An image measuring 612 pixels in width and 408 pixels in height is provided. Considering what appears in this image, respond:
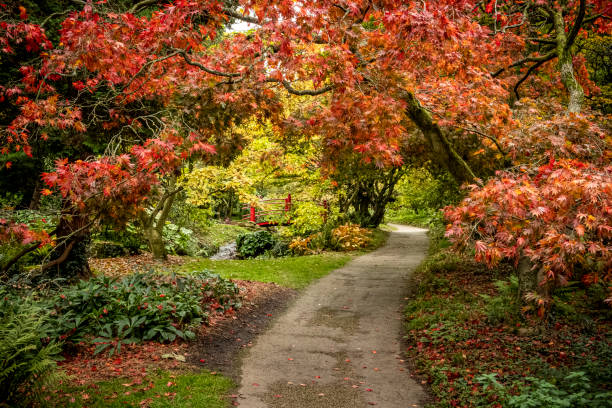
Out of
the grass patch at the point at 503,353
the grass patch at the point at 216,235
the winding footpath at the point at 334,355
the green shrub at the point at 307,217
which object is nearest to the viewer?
the grass patch at the point at 503,353

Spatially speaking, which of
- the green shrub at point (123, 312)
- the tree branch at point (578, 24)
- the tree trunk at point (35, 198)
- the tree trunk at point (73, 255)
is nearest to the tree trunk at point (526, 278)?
the tree branch at point (578, 24)

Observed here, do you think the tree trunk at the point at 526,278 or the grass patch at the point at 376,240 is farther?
the grass patch at the point at 376,240

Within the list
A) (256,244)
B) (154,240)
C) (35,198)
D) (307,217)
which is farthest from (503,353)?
(256,244)

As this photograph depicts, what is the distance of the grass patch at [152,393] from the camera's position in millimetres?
4168

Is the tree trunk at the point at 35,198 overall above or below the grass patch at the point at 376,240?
above

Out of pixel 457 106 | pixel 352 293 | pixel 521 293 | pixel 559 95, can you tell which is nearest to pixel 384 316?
pixel 352 293

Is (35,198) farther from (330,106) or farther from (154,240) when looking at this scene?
(330,106)

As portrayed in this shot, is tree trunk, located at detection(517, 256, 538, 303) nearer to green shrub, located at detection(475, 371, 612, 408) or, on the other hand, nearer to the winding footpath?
the winding footpath

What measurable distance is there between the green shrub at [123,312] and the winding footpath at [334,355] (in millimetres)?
1296

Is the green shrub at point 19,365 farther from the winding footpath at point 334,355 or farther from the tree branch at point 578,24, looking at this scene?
the tree branch at point 578,24

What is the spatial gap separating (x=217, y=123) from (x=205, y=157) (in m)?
1.02

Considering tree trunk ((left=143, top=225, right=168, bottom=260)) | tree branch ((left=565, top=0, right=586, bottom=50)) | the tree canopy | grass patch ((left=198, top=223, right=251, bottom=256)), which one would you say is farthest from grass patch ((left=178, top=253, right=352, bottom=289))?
tree branch ((left=565, top=0, right=586, bottom=50))

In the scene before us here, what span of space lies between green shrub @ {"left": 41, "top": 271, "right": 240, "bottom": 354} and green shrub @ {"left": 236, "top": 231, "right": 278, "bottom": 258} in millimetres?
11104

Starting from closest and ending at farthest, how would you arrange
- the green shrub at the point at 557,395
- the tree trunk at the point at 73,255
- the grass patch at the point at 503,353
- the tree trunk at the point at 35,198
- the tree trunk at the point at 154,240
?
the green shrub at the point at 557,395 < the grass patch at the point at 503,353 < the tree trunk at the point at 73,255 < the tree trunk at the point at 35,198 < the tree trunk at the point at 154,240
